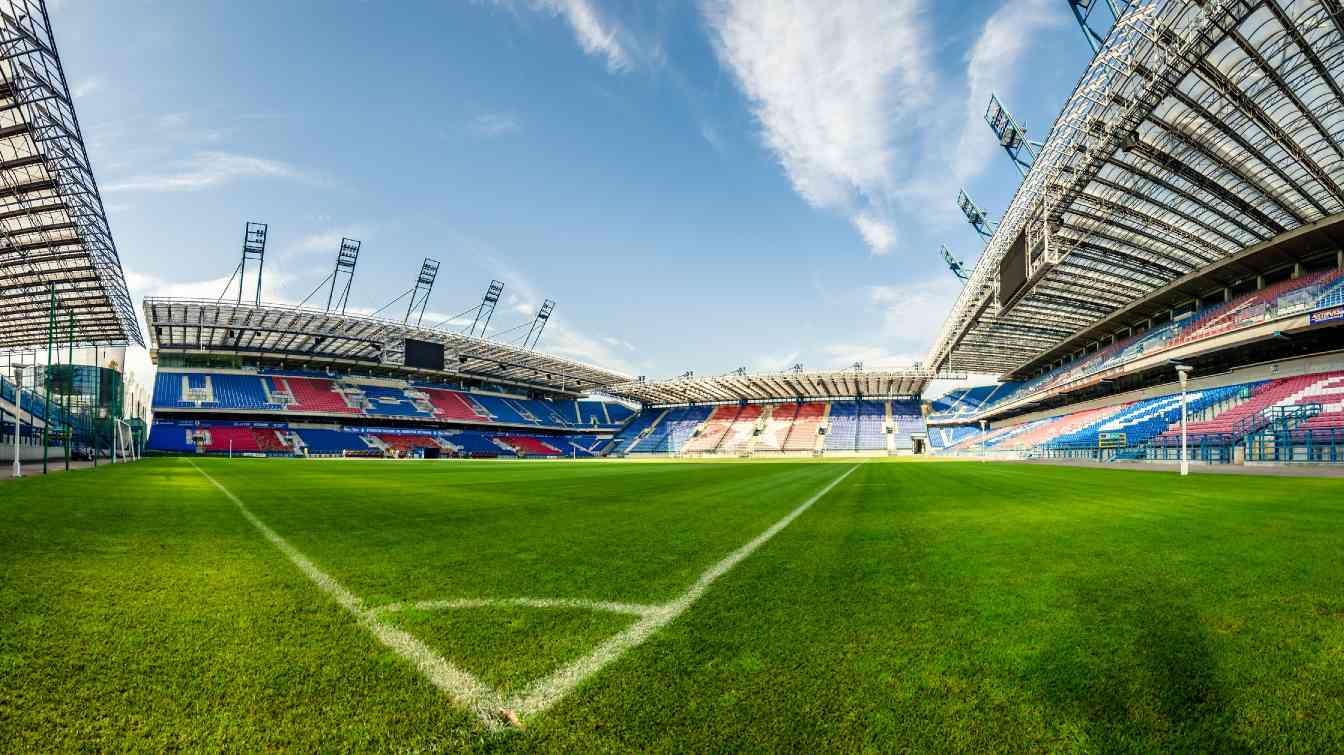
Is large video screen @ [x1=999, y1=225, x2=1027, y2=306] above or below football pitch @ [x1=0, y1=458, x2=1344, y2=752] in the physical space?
above

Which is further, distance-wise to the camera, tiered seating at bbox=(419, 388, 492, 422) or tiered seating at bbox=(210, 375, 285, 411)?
tiered seating at bbox=(419, 388, 492, 422)

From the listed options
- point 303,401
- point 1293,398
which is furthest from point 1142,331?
point 303,401

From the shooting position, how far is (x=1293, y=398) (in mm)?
23156

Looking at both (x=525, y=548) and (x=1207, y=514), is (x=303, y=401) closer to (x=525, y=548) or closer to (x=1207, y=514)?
(x=525, y=548)

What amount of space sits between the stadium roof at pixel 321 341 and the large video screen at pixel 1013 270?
44.4 metres

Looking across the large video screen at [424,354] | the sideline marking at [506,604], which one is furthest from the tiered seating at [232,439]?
the sideline marking at [506,604]

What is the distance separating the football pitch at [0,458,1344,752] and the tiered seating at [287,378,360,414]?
5525 centimetres

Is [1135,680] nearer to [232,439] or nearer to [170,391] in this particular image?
[232,439]

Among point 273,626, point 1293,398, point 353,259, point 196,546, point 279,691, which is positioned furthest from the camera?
point 353,259

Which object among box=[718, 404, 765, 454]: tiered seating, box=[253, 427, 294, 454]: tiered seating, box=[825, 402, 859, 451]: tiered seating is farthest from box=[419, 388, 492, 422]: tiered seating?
box=[825, 402, 859, 451]: tiered seating

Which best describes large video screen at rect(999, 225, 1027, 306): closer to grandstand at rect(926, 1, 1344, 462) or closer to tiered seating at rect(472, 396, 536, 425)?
grandstand at rect(926, 1, 1344, 462)

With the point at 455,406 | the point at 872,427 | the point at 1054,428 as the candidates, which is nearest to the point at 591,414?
the point at 455,406

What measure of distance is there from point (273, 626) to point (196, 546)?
10.5ft

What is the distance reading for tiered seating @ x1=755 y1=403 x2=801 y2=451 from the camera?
6267 centimetres
